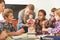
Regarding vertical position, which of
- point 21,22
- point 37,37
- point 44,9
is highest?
point 44,9

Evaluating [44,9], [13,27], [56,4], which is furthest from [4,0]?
[56,4]

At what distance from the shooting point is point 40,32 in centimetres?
110

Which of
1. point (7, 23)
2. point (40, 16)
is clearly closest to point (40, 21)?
point (40, 16)

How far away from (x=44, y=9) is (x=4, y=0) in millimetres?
376

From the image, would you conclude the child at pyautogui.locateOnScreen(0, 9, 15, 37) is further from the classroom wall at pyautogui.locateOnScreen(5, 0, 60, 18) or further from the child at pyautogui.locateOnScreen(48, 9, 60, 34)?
the child at pyautogui.locateOnScreen(48, 9, 60, 34)

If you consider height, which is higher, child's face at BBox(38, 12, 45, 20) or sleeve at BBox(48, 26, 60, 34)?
child's face at BBox(38, 12, 45, 20)

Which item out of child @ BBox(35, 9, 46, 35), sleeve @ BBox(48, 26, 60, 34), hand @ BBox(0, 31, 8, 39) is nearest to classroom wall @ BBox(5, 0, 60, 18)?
child @ BBox(35, 9, 46, 35)

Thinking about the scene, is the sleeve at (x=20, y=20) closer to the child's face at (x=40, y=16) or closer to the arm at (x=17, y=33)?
the arm at (x=17, y=33)

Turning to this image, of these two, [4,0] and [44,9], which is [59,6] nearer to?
[44,9]

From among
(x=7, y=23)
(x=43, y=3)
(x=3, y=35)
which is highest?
(x=43, y=3)

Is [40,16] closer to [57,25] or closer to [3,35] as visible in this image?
[57,25]

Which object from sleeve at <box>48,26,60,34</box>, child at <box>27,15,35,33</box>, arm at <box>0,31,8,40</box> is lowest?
arm at <box>0,31,8,40</box>

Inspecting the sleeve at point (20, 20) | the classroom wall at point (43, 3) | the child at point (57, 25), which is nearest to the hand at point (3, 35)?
the sleeve at point (20, 20)

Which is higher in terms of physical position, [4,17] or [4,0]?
[4,0]
